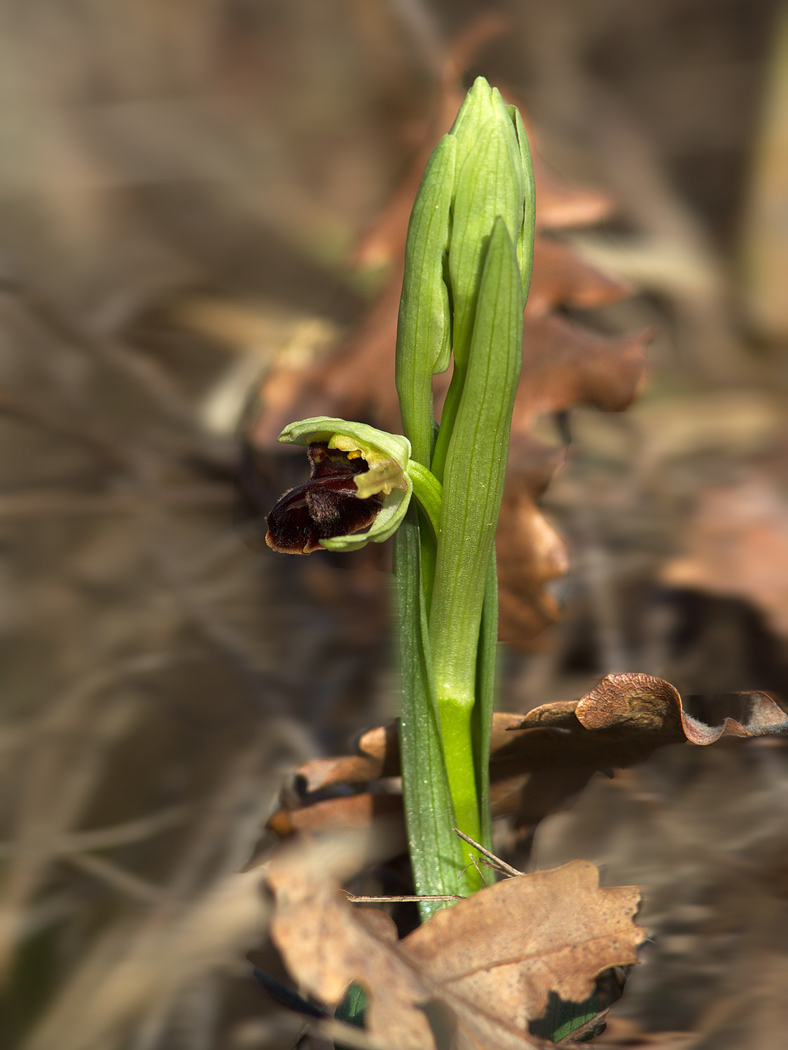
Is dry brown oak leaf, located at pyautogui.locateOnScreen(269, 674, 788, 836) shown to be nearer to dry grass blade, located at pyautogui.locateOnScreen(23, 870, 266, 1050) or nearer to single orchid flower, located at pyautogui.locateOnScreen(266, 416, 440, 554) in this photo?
dry grass blade, located at pyautogui.locateOnScreen(23, 870, 266, 1050)

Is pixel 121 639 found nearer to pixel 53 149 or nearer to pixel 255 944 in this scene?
pixel 255 944

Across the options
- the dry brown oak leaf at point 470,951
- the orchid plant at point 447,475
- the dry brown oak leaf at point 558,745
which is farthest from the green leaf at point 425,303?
the dry brown oak leaf at point 470,951

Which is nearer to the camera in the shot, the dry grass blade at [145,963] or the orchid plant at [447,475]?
the orchid plant at [447,475]

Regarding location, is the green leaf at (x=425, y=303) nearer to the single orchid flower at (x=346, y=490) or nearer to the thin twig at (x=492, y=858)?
the single orchid flower at (x=346, y=490)

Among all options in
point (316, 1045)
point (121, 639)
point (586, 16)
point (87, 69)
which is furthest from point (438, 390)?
point (87, 69)

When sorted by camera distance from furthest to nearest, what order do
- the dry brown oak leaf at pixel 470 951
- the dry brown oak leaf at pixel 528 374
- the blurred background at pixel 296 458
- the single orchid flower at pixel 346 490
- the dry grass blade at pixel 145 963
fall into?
the dry brown oak leaf at pixel 528 374
the blurred background at pixel 296 458
the dry grass blade at pixel 145 963
the single orchid flower at pixel 346 490
the dry brown oak leaf at pixel 470 951

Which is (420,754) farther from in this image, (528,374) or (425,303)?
(528,374)

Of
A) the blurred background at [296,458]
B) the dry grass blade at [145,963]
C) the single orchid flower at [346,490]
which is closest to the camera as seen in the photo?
the single orchid flower at [346,490]
